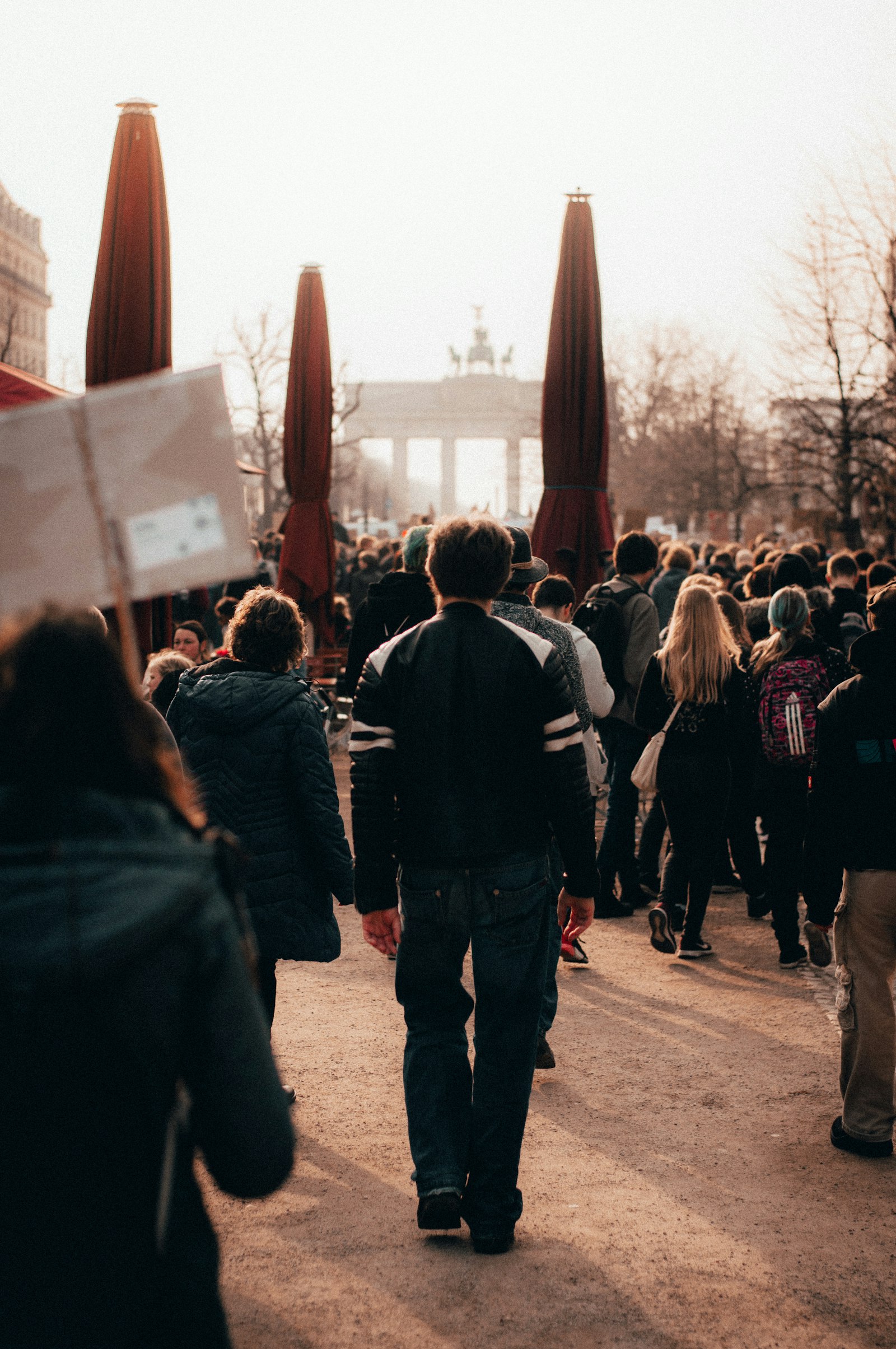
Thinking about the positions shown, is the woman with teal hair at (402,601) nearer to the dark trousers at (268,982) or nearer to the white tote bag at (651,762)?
the white tote bag at (651,762)

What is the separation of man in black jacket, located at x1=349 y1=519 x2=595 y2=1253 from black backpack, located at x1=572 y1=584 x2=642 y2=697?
3.72 m

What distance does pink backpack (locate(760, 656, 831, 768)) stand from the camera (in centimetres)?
645

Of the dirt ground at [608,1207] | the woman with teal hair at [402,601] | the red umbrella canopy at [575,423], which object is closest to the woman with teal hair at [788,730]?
the dirt ground at [608,1207]

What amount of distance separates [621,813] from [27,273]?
266 feet

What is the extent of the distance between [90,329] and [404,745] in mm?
5068

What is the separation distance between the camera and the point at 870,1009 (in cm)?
429

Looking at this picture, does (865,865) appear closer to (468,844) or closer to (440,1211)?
(468,844)

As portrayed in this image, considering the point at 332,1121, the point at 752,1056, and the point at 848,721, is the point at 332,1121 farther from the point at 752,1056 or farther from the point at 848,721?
the point at 848,721

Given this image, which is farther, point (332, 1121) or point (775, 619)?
point (775, 619)

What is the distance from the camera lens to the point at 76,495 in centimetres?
222

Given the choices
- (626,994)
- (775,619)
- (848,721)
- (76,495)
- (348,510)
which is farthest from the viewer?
(348,510)

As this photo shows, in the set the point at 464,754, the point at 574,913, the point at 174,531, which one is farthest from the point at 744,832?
the point at 174,531

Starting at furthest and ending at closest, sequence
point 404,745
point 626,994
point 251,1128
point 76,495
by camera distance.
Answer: point 626,994, point 404,745, point 76,495, point 251,1128

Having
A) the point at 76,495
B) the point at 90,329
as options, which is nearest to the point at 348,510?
the point at 90,329
